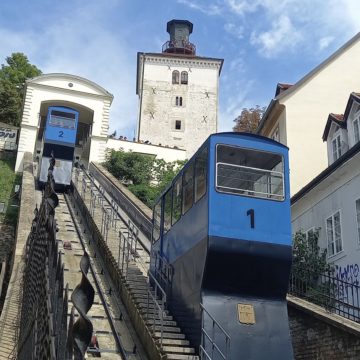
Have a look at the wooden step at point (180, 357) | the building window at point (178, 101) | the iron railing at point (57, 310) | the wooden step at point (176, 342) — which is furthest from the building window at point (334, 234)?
the building window at point (178, 101)

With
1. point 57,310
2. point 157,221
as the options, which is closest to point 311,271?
point 157,221

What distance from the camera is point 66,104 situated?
140 ft

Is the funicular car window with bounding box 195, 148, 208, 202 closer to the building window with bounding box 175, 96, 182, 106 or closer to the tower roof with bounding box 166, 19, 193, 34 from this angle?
the building window with bounding box 175, 96, 182, 106

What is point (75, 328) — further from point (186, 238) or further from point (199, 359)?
point (186, 238)

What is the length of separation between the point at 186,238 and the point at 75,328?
7.80m

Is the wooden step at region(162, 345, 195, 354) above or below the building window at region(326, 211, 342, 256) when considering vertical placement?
below

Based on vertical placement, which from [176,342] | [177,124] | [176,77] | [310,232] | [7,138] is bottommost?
[176,342]

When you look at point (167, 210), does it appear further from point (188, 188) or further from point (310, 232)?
point (310, 232)

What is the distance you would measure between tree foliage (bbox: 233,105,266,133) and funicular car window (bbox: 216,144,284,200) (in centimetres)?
3671

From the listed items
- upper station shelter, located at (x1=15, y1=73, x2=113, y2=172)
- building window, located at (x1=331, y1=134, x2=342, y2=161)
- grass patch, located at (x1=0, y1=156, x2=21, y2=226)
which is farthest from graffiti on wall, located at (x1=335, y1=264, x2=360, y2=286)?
upper station shelter, located at (x1=15, y1=73, x2=113, y2=172)

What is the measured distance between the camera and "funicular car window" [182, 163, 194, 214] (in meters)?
10.7

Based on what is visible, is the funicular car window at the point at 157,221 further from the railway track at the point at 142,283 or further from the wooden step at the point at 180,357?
the wooden step at the point at 180,357

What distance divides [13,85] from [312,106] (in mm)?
36370

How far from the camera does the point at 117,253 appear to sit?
1475 centimetres
